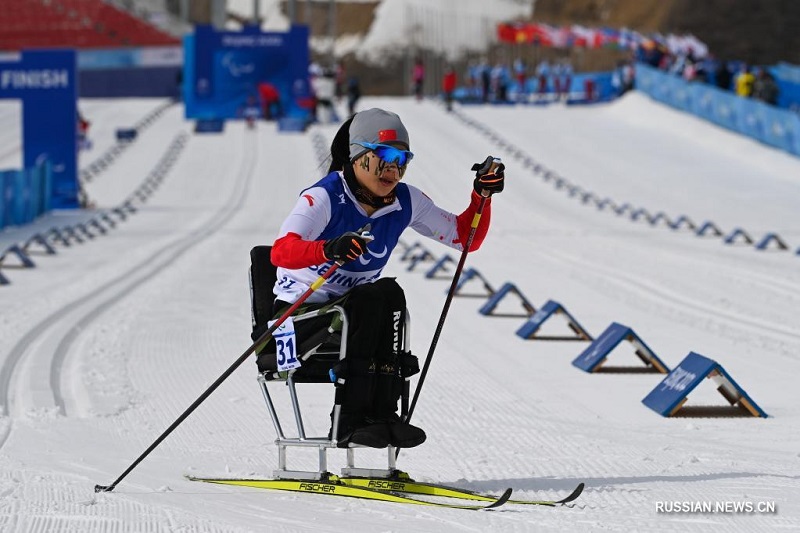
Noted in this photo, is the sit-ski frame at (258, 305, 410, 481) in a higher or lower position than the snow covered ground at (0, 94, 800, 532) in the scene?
higher

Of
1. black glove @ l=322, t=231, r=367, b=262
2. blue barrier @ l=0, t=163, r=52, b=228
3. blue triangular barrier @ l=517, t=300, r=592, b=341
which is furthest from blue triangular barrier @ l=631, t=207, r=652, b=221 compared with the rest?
black glove @ l=322, t=231, r=367, b=262

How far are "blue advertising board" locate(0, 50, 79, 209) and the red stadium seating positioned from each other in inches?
1194

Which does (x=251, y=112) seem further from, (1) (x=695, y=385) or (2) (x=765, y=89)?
(1) (x=695, y=385)

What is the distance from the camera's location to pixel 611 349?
29.3 ft

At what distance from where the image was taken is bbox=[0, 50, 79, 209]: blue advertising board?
2508 centimetres

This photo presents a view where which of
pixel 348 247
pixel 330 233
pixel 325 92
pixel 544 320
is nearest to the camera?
pixel 348 247

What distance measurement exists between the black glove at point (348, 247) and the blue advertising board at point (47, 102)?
20987 millimetres

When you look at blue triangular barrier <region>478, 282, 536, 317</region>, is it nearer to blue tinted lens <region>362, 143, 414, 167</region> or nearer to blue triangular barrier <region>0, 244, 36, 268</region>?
blue triangular barrier <region>0, 244, 36, 268</region>

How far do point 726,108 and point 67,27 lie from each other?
30719mm

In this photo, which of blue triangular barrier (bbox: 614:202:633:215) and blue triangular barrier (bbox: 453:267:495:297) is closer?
blue triangular barrier (bbox: 453:267:495:297)

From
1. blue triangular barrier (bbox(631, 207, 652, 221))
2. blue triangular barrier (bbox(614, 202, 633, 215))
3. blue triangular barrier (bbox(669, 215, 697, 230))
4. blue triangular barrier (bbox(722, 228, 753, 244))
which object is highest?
blue triangular barrier (bbox(722, 228, 753, 244))

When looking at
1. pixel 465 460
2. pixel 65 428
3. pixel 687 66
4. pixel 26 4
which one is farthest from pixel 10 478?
pixel 26 4

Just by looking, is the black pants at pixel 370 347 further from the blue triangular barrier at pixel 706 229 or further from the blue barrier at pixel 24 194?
the blue barrier at pixel 24 194

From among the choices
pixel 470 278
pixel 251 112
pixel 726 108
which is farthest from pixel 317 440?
pixel 251 112
